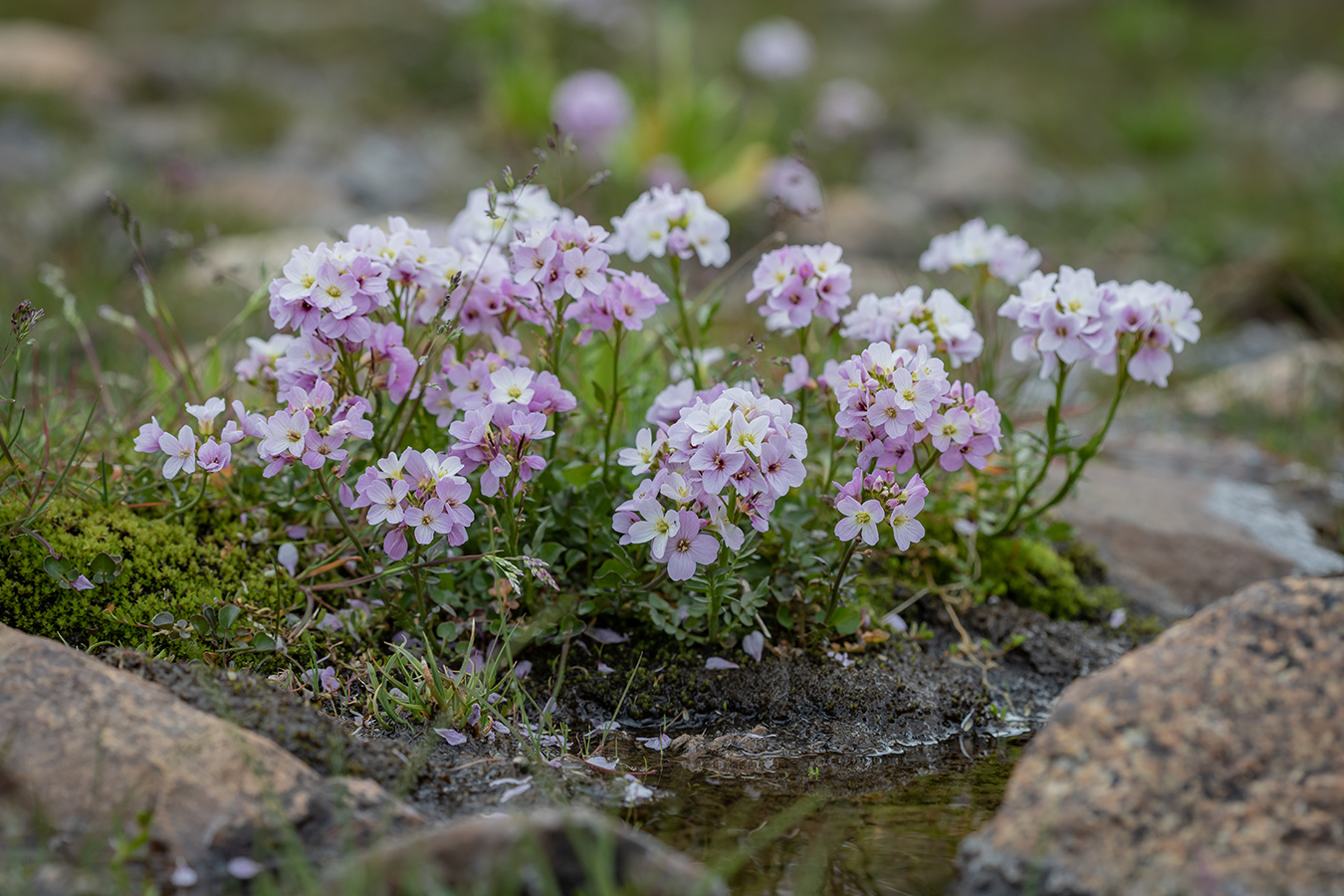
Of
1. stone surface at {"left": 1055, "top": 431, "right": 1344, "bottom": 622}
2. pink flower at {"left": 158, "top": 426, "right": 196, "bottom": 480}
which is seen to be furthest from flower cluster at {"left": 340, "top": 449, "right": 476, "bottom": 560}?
stone surface at {"left": 1055, "top": 431, "right": 1344, "bottom": 622}

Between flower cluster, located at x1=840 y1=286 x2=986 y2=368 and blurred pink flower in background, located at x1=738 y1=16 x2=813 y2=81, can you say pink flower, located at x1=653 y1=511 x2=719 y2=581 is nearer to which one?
flower cluster, located at x1=840 y1=286 x2=986 y2=368

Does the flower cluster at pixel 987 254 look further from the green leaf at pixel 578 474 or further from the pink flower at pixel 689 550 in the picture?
the pink flower at pixel 689 550

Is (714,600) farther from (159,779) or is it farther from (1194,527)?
(1194,527)

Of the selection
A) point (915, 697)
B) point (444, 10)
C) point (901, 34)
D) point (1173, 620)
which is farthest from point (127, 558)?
point (901, 34)

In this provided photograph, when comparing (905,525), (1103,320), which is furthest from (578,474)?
(1103,320)

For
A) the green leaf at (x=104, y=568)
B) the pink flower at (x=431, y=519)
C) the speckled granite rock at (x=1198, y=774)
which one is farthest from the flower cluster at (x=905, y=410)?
the green leaf at (x=104, y=568)
